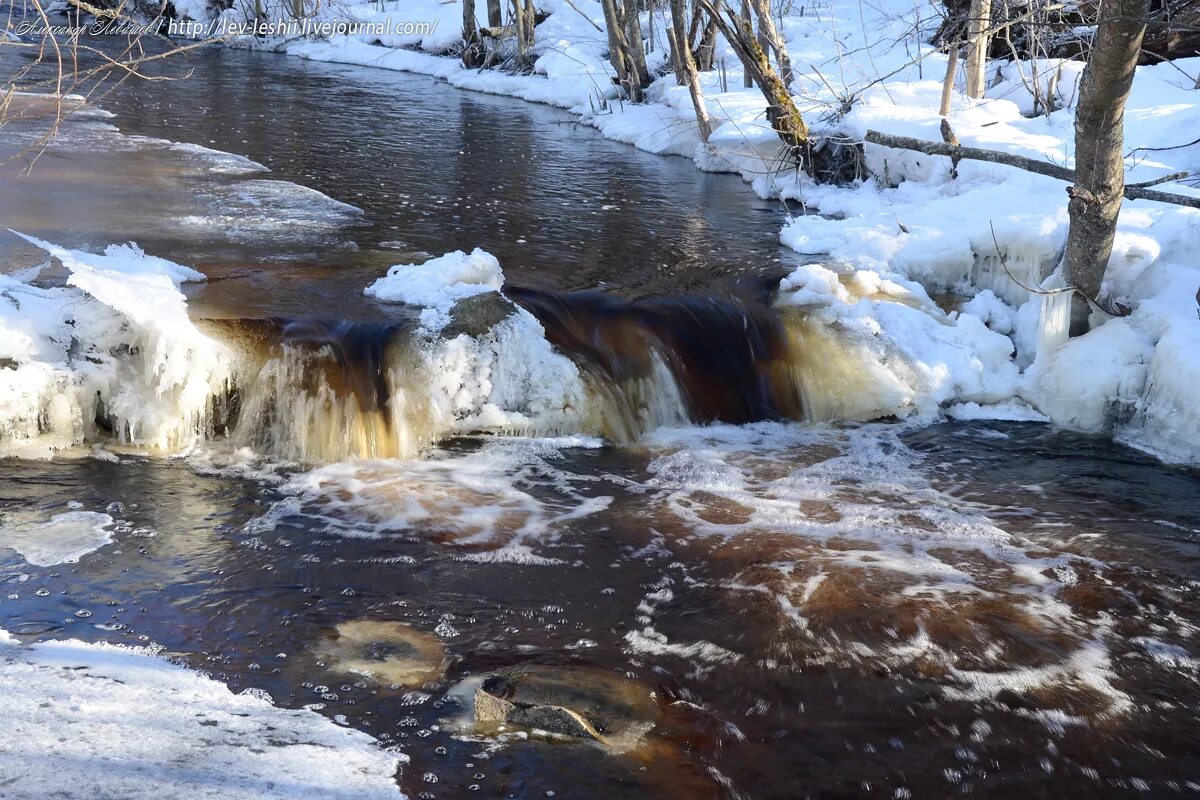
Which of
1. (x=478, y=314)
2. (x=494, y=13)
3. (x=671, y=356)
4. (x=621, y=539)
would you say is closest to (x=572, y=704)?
(x=621, y=539)

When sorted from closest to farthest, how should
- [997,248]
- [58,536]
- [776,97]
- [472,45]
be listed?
[58,536]
[997,248]
[776,97]
[472,45]

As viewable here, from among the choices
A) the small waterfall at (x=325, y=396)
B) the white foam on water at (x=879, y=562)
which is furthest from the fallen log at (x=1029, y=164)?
the small waterfall at (x=325, y=396)

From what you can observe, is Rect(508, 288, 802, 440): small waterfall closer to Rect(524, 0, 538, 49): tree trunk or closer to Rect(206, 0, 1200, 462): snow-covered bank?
Rect(206, 0, 1200, 462): snow-covered bank

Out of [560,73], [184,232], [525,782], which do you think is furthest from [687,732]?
[560,73]

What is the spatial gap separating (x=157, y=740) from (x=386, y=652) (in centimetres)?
110

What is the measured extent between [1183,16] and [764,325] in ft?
27.1

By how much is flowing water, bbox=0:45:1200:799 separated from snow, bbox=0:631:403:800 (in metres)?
0.16

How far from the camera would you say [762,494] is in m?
6.20

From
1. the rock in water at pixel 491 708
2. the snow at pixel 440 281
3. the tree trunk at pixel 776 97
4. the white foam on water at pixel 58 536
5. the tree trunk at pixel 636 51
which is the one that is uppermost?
the tree trunk at pixel 636 51

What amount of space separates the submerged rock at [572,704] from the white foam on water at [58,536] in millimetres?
2383

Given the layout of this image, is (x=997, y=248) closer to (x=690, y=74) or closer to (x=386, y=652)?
(x=386, y=652)

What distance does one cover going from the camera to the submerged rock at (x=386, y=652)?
14.1 ft

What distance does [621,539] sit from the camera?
565cm

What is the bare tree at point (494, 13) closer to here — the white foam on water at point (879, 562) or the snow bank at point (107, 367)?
the snow bank at point (107, 367)
